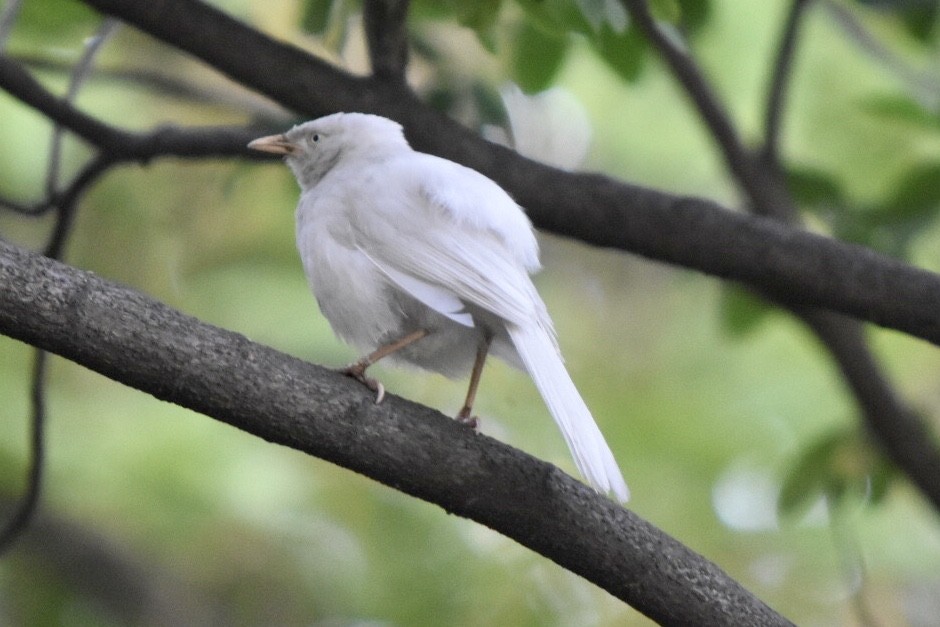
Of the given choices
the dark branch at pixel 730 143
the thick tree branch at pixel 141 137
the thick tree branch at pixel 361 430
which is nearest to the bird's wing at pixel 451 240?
the thick tree branch at pixel 361 430

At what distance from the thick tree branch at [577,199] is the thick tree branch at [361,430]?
1456 mm

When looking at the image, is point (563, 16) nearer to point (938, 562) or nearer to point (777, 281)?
point (777, 281)

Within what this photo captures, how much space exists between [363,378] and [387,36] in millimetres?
1701

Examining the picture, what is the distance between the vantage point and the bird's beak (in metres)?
4.41

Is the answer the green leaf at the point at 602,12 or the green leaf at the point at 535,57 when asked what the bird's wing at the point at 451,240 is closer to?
the green leaf at the point at 602,12

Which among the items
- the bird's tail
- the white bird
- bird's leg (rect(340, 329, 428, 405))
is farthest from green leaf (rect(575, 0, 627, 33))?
bird's leg (rect(340, 329, 428, 405))

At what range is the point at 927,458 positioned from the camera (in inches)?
209

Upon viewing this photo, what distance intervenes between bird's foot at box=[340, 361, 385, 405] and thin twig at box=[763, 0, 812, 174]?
8.92 feet

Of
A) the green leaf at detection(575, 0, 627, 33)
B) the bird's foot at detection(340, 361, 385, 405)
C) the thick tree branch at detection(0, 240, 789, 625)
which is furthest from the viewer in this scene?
the green leaf at detection(575, 0, 627, 33)

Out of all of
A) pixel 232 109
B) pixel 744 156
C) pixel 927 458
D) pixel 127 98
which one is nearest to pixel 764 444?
pixel 927 458

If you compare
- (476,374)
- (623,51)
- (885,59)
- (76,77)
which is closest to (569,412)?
(476,374)

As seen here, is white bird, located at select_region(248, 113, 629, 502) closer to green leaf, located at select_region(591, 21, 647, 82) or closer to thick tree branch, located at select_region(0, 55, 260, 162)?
green leaf, located at select_region(591, 21, 647, 82)

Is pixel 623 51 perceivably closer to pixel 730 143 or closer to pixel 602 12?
pixel 602 12

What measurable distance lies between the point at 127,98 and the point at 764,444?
15.6 ft
